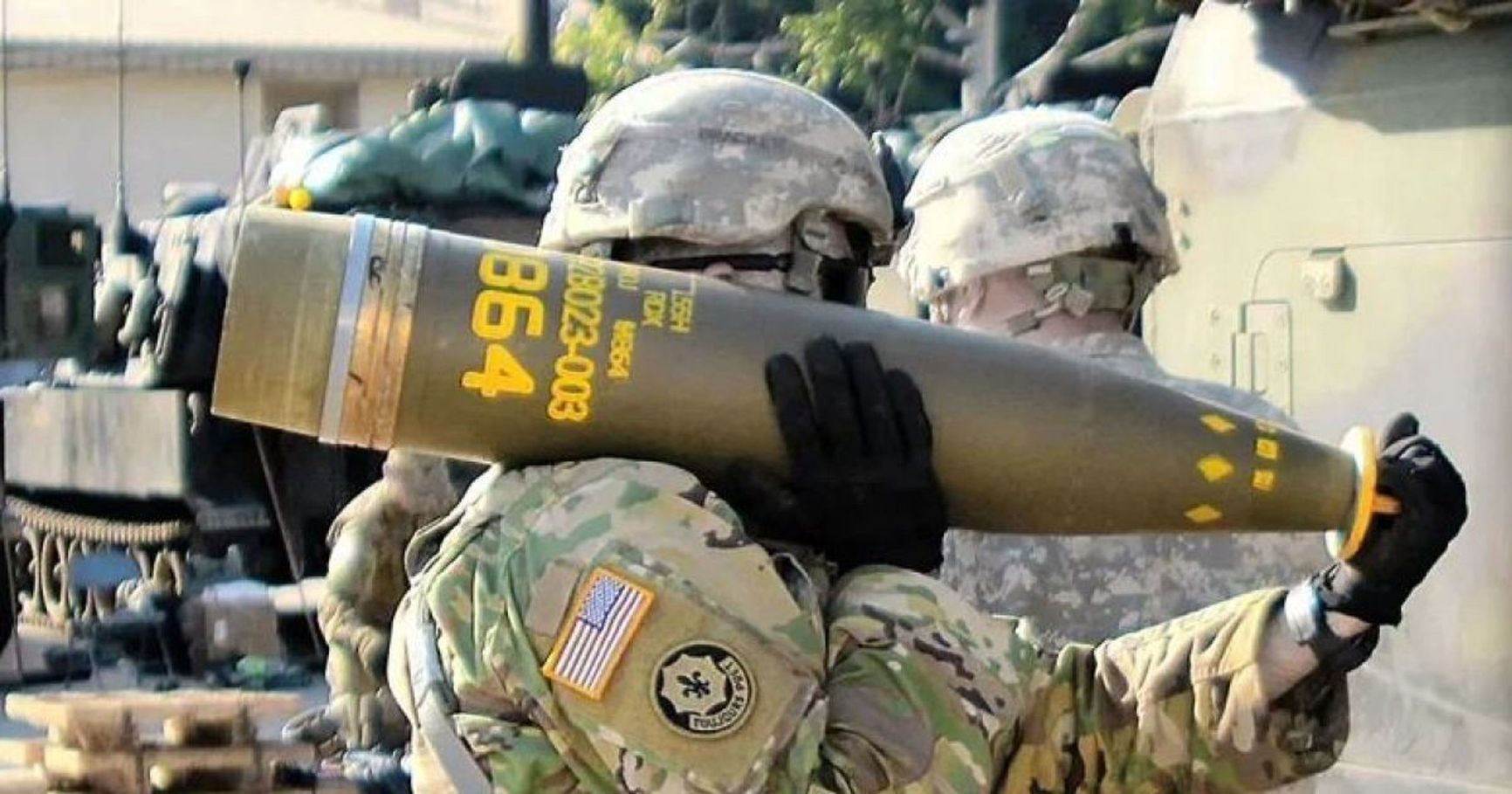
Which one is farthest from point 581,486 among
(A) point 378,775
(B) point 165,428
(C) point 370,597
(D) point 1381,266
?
(B) point 165,428

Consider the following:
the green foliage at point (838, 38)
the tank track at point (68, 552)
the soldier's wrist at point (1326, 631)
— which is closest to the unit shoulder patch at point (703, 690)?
the soldier's wrist at point (1326, 631)

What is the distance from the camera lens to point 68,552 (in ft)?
48.8

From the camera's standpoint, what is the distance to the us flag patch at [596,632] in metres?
2.57

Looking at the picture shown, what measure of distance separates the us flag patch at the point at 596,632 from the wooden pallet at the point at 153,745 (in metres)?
4.84

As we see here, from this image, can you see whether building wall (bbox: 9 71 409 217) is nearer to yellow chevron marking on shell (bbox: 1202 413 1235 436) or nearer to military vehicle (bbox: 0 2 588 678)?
military vehicle (bbox: 0 2 588 678)

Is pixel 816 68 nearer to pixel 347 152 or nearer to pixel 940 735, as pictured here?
pixel 347 152

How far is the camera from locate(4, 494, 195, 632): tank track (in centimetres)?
1386

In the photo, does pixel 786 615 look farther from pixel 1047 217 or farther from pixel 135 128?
pixel 135 128

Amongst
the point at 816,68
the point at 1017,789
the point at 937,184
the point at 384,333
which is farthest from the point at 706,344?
the point at 816,68

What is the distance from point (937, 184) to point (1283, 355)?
2349 mm

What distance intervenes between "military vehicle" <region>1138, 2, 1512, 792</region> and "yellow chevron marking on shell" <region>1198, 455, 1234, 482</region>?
3.32 meters

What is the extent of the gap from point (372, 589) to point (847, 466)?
7.24m

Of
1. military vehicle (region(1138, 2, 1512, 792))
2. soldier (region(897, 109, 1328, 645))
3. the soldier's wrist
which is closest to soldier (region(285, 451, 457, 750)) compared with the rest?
military vehicle (region(1138, 2, 1512, 792))

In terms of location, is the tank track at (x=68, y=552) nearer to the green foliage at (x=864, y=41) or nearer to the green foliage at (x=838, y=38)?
the green foliage at (x=838, y=38)
